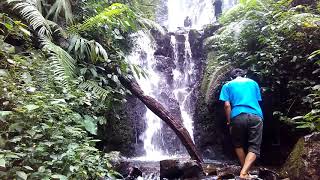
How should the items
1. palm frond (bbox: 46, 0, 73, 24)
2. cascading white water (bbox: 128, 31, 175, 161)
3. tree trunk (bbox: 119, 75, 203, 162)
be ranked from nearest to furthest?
palm frond (bbox: 46, 0, 73, 24) → tree trunk (bbox: 119, 75, 203, 162) → cascading white water (bbox: 128, 31, 175, 161)

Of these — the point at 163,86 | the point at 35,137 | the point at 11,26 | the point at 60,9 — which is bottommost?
the point at 35,137

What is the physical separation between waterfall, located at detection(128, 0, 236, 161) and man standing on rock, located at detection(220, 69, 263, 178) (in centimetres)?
291

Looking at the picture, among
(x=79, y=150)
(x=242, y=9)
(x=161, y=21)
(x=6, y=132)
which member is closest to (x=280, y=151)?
(x=242, y=9)

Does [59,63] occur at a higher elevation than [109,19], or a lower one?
lower

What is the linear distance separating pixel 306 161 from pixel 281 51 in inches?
125

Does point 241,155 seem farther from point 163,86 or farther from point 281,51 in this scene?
point 163,86

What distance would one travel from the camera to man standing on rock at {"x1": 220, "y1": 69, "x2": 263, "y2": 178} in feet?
15.1

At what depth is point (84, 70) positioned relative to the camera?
5.33 meters

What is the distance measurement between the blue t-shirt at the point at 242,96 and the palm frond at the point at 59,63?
2.69 m

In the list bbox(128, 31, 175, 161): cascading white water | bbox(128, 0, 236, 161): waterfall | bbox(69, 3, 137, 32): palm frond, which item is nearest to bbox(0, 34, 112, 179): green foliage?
bbox(69, 3, 137, 32): palm frond

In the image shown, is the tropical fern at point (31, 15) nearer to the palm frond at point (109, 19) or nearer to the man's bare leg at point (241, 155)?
the palm frond at point (109, 19)

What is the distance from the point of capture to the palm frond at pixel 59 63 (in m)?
4.31

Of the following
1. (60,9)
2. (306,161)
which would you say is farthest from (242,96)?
(60,9)

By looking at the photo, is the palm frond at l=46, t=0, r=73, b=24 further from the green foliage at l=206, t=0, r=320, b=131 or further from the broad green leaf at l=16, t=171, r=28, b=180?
the green foliage at l=206, t=0, r=320, b=131
